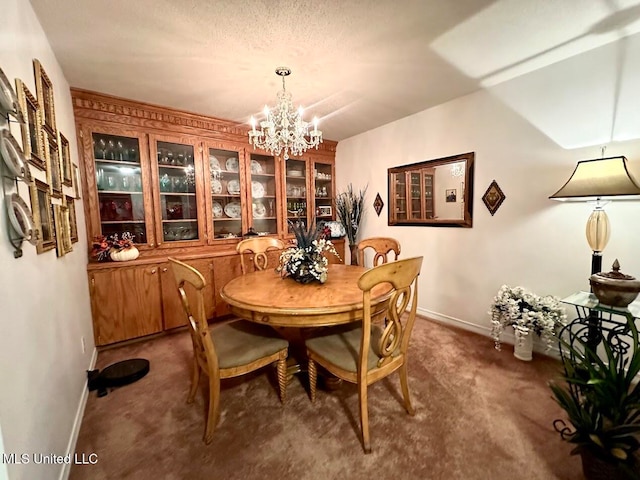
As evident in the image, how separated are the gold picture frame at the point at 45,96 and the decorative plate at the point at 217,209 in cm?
181

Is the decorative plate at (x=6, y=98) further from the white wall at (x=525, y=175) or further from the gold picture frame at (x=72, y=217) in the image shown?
the white wall at (x=525, y=175)

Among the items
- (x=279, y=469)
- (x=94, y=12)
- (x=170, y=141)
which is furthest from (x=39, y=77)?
(x=279, y=469)

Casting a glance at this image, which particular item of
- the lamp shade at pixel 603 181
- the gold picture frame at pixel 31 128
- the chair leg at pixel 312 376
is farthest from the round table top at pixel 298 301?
the lamp shade at pixel 603 181

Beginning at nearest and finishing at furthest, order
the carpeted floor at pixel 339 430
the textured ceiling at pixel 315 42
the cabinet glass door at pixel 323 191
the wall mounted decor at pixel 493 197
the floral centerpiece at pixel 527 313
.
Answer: the carpeted floor at pixel 339 430 → the textured ceiling at pixel 315 42 → the floral centerpiece at pixel 527 313 → the wall mounted decor at pixel 493 197 → the cabinet glass door at pixel 323 191

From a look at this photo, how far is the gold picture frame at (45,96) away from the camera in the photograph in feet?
4.89

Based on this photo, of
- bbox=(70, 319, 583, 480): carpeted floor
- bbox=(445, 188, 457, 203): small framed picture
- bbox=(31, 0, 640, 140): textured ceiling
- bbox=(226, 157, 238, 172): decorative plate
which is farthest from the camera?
bbox=(226, 157, 238, 172): decorative plate

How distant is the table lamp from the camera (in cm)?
160

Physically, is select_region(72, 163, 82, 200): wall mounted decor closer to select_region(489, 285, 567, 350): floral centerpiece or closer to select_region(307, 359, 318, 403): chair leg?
select_region(307, 359, 318, 403): chair leg

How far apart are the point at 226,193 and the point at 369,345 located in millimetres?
2790

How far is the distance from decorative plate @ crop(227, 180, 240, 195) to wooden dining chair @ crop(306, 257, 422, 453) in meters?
2.45

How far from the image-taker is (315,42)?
6.09 feet

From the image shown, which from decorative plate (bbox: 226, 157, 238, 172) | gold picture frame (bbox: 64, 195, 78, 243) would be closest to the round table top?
gold picture frame (bbox: 64, 195, 78, 243)

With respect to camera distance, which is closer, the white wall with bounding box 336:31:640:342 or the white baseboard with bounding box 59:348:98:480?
the white baseboard with bounding box 59:348:98:480

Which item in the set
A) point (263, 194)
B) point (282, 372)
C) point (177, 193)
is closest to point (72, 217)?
point (177, 193)
